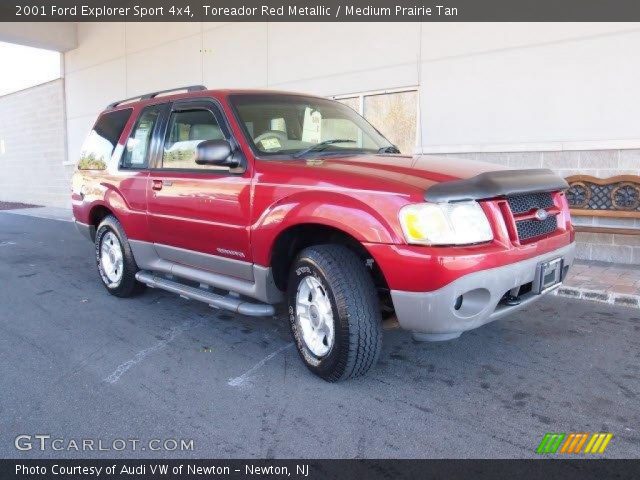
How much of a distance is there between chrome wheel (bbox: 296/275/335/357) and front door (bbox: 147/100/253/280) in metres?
0.53

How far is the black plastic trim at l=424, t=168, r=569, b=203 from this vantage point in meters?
2.85

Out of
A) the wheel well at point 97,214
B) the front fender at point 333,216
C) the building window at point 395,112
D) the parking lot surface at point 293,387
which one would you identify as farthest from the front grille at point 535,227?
the building window at point 395,112

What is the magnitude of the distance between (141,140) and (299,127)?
1627mm

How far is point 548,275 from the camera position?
325 centimetres

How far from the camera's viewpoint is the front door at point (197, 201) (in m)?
3.81

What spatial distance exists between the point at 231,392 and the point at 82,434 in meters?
0.85

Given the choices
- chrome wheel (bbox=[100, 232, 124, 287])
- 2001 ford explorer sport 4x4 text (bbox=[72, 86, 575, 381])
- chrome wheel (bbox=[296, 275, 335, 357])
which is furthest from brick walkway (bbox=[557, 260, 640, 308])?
chrome wheel (bbox=[100, 232, 124, 287])

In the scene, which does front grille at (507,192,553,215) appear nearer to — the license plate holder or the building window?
the license plate holder

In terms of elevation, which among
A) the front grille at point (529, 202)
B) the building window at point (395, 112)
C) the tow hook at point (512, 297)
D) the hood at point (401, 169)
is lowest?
the tow hook at point (512, 297)

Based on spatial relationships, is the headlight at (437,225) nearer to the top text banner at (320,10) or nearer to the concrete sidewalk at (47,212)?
the top text banner at (320,10)

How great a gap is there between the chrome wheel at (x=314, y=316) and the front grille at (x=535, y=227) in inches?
47.8

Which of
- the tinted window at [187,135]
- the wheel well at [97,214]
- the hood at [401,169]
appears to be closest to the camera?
the hood at [401,169]

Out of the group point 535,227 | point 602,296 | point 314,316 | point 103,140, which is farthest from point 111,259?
point 602,296
